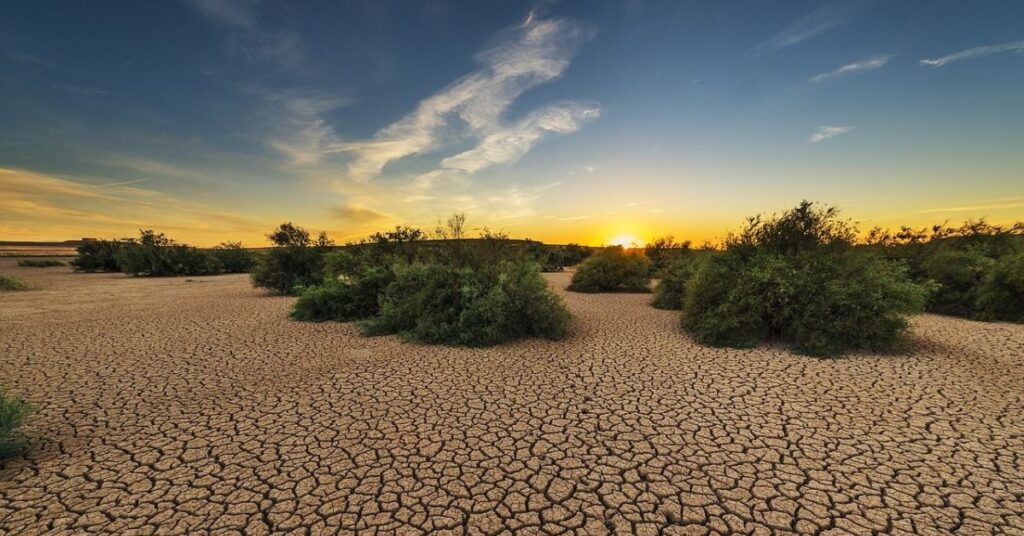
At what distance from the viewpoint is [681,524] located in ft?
9.70

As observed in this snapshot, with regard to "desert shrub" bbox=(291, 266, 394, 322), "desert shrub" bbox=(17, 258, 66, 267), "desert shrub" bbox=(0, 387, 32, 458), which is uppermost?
"desert shrub" bbox=(17, 258, 66, 267)

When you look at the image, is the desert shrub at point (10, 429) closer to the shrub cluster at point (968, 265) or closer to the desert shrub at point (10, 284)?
the shrub cluster at point (968, 265)

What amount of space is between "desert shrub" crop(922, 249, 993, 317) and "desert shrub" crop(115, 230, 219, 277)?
3820 centimetres

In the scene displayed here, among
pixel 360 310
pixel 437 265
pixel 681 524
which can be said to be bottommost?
pixel 681 524

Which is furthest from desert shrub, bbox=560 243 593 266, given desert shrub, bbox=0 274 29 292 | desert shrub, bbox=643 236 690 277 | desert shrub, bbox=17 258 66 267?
desert shrub, bbox=17 258 66 267

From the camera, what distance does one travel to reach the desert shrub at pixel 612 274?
1764cm

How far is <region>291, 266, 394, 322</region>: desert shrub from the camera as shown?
1075cm

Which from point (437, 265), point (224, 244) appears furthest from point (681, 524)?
point (224, 244)

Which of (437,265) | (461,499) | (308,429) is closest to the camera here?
(461,499)

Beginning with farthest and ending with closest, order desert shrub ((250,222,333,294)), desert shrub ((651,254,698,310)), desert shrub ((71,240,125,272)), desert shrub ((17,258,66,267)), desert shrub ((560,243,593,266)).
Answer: desert shrub ((560,243,593,266)), desert shrub ((17,258,66,267)), desert shrub ((71,240,125,272)), desert shrub ((250,222,333,294)), desert shrub ((651,254,698,310))

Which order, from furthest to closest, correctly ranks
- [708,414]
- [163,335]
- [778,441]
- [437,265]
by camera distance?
[437,265]
[163,335]
[708,414]
[778,441]

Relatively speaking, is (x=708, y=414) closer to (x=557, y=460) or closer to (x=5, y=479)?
(x=557, y=460)

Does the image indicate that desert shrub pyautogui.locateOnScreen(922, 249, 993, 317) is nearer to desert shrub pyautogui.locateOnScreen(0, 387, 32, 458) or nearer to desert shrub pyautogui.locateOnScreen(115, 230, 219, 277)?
desert shrub pyautogui.locateOnScreen(0, 387, 32, 458)

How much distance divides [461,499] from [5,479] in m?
4.21
